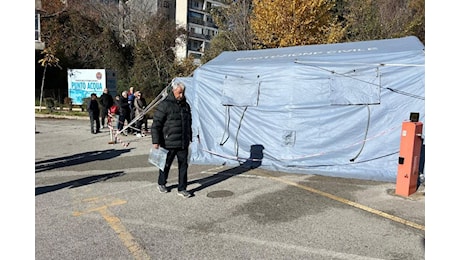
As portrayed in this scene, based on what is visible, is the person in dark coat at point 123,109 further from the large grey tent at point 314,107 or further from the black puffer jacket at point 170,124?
the black puffer jacket at point 170,124

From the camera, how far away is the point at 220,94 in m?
8.32

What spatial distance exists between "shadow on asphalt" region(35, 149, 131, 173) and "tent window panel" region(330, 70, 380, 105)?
5914mm

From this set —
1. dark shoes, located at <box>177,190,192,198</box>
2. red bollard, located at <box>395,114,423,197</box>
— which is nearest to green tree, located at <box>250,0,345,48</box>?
red bollard, located at <box>395,114,423,197</box>

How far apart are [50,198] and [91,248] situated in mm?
2321

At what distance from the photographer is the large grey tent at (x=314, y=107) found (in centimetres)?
668

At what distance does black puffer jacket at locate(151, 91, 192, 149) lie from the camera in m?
5.39

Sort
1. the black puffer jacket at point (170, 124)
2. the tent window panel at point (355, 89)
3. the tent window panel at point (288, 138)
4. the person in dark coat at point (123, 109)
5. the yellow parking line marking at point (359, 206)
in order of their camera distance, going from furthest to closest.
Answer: the person in dark coat at point (123, 109), the tent window panel at point (288, 138), the tent window panel at point (355, 89), the black puffer jacket at point (170, 124), the yellow parking line marking at point (359, 206)

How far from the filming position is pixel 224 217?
4.84m

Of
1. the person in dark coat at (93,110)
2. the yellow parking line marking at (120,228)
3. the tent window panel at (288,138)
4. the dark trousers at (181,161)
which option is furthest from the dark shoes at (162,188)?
the person in dark coat at (93,110)

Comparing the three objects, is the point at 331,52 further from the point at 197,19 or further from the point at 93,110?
the point at 197,19

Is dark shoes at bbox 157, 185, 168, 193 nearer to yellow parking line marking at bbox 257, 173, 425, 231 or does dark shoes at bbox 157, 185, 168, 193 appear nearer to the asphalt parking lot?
the asphalt parking lot

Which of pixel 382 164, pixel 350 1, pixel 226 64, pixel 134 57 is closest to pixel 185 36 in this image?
pixel 134 57

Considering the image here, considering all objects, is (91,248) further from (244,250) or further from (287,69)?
(287,69)

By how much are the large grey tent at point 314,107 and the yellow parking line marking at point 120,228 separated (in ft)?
10.8
